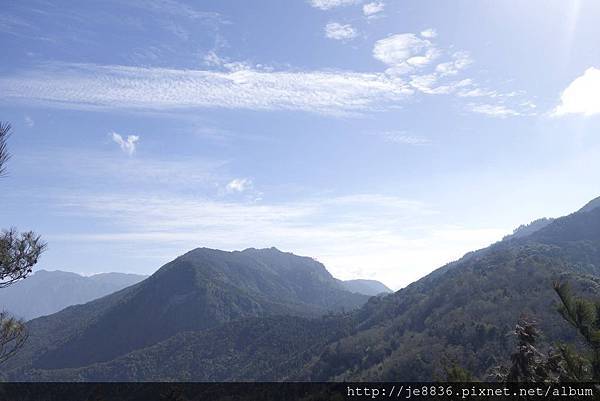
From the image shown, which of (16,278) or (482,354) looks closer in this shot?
(16,278)

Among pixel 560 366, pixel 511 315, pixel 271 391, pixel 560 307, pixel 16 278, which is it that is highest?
pixel 16 278

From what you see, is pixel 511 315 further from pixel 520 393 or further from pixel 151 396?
pixel 520 393

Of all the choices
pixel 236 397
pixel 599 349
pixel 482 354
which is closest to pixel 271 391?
pixel 236 397

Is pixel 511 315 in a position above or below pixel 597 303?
below

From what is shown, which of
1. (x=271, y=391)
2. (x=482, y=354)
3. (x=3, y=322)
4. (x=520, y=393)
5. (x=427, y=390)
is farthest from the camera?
(x=271, y=391)

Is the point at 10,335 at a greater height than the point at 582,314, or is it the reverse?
the point at 10,335

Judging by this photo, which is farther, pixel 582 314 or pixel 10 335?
pixel 10 335

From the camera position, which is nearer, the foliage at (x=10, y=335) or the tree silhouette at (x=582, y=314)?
the tree silhouette at (x=582, y=314)

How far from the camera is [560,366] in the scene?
44.4ft

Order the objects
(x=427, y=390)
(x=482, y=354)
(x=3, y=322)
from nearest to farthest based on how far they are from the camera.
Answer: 1. (x=3, y=322)
2. (x=427, y=390)
3. (x=482, y=354)

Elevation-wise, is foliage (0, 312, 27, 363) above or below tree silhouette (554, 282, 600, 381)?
above

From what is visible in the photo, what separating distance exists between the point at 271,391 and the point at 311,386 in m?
21.0

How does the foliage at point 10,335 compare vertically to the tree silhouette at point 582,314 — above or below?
above

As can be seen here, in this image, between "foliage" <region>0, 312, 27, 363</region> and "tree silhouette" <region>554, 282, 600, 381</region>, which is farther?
"foliage" <region>0, 312, 27, 363</region>
